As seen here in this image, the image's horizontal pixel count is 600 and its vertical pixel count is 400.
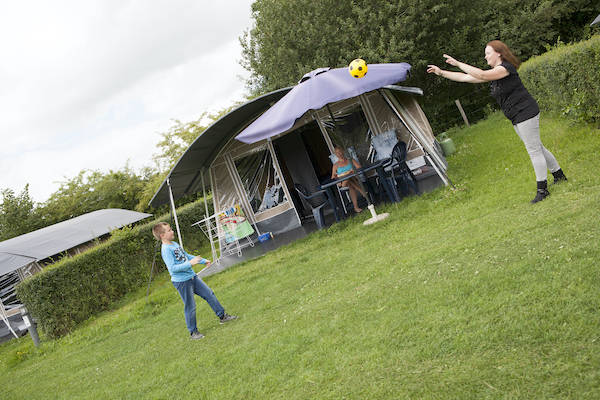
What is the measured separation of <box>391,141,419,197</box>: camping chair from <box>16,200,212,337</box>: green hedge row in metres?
7.23

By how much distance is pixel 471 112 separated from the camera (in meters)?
19.5

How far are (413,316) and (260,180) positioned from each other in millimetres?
7886

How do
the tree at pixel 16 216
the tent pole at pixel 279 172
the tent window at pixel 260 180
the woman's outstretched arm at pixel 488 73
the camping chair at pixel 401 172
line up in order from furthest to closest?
the tree at pixel 16 216 < the tent window at pixel 260 180 < the tent pole at pixel 279 172 < the camping chair at pixel 401 172 < the woman's outstretched arm at pixel 488 73

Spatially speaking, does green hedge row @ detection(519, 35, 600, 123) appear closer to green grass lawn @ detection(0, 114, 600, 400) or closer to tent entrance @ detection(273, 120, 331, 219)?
green grass lawn @ detection(0, 114, 600, 400)

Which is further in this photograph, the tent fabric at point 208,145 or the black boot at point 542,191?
the tent fabric at point 208,145

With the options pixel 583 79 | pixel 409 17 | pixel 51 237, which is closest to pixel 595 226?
pixel 583 79

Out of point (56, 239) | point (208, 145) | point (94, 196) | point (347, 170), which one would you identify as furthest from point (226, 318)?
point (94, 196)

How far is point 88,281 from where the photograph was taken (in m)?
11.5

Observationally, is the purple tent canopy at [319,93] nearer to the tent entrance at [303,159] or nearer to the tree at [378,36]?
the tent entrance at [303,159]

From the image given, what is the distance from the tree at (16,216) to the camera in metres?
25.1

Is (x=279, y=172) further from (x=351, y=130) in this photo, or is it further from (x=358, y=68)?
(x=358, y=68)

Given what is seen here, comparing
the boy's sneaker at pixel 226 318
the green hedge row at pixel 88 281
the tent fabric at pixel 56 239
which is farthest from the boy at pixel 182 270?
the tent fabric at pixel 56 239

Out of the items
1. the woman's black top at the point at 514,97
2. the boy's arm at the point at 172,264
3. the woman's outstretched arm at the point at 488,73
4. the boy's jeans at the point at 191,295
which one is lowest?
the boy's jeans at the point at 191,295

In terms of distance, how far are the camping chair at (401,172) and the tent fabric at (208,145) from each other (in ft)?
8.19
